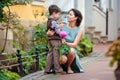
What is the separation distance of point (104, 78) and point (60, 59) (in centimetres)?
118

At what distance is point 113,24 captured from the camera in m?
29.1

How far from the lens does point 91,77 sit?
31.6ft

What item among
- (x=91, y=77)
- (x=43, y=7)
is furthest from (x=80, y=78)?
(x=43, y=7)

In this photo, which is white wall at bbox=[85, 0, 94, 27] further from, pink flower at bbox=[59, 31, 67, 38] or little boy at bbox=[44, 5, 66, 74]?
pink flower at bbox=[59, 31, 67, 38]

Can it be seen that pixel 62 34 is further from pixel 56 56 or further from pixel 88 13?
pixel 88 13

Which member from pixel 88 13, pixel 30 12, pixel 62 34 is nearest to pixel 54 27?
pixel 62 34

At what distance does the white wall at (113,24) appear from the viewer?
2822 centimetres

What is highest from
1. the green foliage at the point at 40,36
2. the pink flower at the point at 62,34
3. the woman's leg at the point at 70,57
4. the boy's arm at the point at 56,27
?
the boy's arm at the point at 56,27

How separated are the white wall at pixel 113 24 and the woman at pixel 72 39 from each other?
57.8 feet

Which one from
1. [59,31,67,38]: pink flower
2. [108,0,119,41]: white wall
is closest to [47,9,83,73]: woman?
[59,31,67,38]: pink flower

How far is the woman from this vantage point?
10.0m

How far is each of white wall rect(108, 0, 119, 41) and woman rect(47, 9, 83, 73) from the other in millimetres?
17606

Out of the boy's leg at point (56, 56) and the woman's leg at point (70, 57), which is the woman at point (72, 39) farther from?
the boy's leg at point (56, 56)

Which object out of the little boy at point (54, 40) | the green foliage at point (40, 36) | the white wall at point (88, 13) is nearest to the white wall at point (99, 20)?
the white wall at point (88, 13)
